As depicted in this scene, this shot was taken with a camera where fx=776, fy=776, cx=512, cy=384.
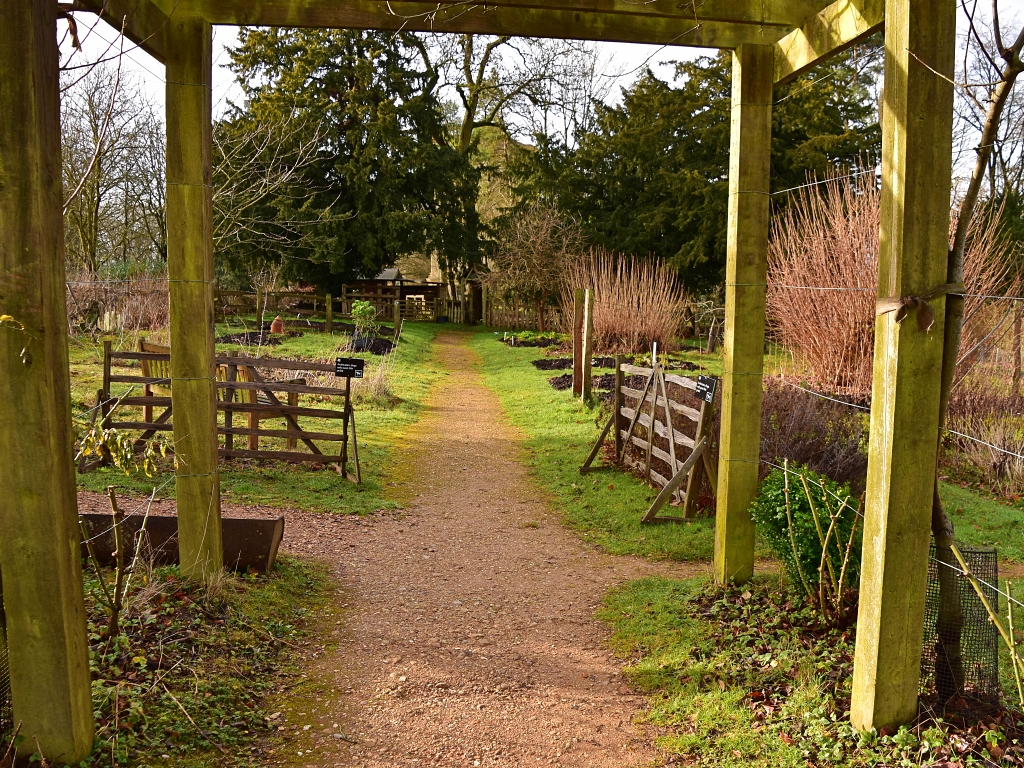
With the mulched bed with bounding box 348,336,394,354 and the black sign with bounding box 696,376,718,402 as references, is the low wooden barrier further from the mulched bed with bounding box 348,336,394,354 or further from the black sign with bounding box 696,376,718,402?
the mulched bed with bounding box 348,336,394,354

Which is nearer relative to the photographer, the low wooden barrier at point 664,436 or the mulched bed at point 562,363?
the low wooden barrier at point 664,436

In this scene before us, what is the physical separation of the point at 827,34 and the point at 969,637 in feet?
11.0

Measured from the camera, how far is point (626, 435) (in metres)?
9.69

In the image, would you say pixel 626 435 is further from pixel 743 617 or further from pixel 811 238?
pixel 811 238

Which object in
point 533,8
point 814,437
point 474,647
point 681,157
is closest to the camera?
point 533,8

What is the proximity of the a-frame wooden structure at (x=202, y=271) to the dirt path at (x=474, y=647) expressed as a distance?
1.22 meters

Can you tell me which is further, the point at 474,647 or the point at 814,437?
the point at 814,437

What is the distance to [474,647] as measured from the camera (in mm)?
4883

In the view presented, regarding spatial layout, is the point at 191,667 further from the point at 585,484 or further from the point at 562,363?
the point at 562,363

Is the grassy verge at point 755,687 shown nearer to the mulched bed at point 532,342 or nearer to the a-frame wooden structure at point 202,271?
the a-frame wooden structure at point 202,271

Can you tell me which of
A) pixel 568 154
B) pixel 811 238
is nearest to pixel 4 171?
pixel 811 238

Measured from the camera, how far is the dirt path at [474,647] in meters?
3.75

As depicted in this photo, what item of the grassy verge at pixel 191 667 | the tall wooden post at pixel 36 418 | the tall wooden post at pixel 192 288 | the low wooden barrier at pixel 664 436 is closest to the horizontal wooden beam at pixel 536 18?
the tall wooden post at pixel 192 288

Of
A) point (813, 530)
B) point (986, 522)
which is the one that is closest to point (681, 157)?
point (986, 522)
